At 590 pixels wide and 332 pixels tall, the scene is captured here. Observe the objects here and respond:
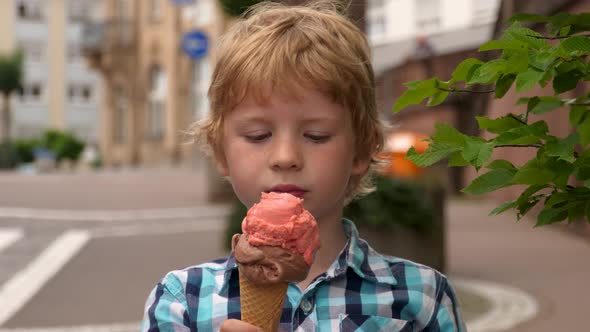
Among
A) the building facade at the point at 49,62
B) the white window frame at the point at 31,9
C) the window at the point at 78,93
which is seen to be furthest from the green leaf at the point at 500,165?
the window at the point at 78,93

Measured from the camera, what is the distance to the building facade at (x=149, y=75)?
121ft

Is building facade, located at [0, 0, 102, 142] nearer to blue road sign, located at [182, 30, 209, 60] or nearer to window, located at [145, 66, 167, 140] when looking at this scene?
window, located at [145, 66, 167, 140]

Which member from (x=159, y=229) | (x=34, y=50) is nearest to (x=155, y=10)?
(x=34, y=50)

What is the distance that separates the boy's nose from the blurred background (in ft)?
1.21

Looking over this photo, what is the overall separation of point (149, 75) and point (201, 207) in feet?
81.1

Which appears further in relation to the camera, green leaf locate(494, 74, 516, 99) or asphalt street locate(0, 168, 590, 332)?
asphalt street locate(0, 168, 590, 332)

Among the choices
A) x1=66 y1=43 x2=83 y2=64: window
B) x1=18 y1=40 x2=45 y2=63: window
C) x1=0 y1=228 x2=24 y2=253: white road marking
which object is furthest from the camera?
x1=66 y1=43 x2=83 y2=64: window

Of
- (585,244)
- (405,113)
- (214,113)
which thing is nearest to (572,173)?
(214,113)

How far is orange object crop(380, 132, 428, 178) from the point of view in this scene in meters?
2.39

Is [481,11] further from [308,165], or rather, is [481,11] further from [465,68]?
[465,68]

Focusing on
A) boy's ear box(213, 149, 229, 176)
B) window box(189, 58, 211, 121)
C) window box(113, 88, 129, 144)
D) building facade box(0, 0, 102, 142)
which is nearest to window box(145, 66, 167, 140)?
window box(189, 58, 211, 121)

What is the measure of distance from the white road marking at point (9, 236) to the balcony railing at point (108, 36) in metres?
29.0

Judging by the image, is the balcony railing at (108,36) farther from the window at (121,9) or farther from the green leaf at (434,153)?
Answer: the green leaf at (434,153)

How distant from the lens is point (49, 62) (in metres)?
58.3
